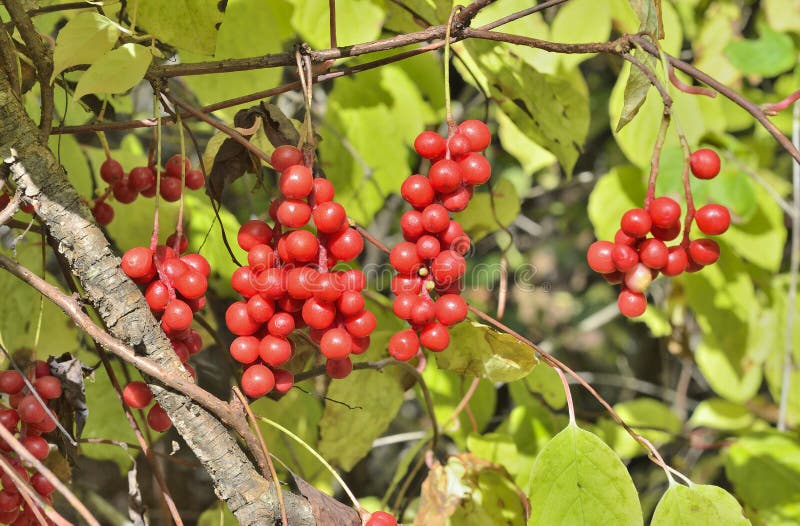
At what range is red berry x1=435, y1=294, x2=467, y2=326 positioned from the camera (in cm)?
66

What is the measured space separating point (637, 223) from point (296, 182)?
0.34 meters

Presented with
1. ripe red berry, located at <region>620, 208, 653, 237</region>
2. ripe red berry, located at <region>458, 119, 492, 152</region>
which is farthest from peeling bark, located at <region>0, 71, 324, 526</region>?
ripe red berry, located at <region>620, 208, 653, 237</region>

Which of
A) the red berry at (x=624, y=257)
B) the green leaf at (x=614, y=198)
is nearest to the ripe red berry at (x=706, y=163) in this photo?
the red berry at (x=624, y=257)

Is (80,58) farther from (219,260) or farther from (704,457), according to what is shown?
(704,457)

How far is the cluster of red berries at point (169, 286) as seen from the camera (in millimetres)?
604

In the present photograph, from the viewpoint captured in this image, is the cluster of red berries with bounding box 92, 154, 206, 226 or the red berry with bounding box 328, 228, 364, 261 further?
the cluster of red berries with bounding box 92, 154, 206, 226

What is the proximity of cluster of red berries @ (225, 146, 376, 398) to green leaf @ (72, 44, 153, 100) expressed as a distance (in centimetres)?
12

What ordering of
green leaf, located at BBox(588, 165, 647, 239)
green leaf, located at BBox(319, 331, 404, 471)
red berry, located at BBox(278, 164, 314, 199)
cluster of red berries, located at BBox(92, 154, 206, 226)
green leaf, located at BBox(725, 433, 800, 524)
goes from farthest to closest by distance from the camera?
green leaf, located at BBox(588, 165, 647, 239), green leaf, located at BBox(725, 433, 800, 524), green leaf, located at BBox(319, 331, 404, 471), cluster of red berries, located at BBox(92, 154, 206, 226), red berry, located at BBox(278, 164, 314, 199)

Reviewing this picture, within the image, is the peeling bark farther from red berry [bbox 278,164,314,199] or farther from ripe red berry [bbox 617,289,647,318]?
ripe red berry [bbox 617,289,647,318]

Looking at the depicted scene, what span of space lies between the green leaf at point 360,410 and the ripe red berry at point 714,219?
0.42 meters

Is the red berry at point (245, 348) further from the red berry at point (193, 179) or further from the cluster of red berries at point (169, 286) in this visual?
the red berry at point (193, 179)

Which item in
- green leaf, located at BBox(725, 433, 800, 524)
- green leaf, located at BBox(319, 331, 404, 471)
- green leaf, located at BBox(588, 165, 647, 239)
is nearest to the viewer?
green leaf, located at BBox(319, 331, 404, 471)

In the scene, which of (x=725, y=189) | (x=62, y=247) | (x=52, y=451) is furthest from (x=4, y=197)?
(x=725, y=189)

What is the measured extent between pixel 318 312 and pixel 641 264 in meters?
0.34
